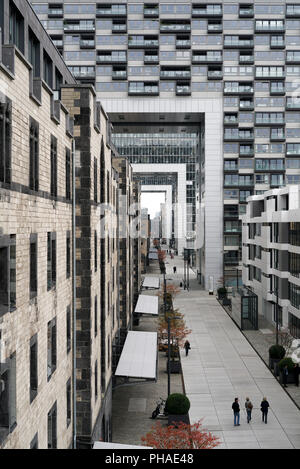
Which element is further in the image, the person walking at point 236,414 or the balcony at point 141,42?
the balcony at point 141,42

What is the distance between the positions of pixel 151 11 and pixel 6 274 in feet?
227

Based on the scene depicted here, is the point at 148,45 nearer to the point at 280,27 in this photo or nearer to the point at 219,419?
the point at 280,27

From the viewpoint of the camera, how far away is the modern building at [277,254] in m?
45.8

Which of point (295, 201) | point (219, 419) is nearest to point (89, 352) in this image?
point (219, 419)

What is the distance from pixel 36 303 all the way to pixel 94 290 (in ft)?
24.3

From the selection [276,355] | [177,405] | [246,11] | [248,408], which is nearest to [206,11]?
[246,11]

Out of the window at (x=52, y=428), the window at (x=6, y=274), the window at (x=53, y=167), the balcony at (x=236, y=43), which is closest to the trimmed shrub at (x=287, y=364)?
the window at (x=52, y=428)

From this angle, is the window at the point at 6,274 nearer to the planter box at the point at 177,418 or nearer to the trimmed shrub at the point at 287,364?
the planter box at the point at 177,418

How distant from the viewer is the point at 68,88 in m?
18.3

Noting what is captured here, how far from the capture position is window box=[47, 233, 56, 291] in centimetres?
1451

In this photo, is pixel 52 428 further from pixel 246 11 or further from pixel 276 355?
pixel 246 11

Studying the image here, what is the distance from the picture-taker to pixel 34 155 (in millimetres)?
12445

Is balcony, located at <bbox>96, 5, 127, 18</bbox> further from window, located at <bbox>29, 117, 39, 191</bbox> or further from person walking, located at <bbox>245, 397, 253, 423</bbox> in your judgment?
window, located at <bbox>29, 117, 39, 191</bbox>

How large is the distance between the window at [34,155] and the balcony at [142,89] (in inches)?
2365
